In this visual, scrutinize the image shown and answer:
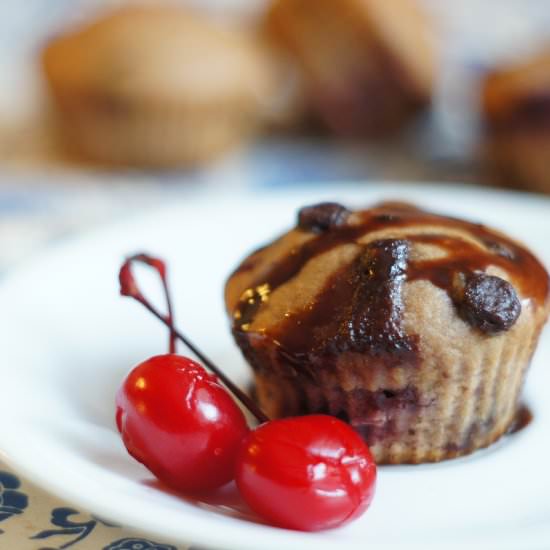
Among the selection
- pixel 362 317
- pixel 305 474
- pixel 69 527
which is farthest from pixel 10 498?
pixel 362 317

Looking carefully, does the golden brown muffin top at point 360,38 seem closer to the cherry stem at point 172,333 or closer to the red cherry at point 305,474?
the cherry stem at point 172,333

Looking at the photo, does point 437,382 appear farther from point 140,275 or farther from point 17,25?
point 17,25

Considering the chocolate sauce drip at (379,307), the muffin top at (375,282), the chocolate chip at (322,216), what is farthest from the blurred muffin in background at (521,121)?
the chocolate sauce drip at (379,307)

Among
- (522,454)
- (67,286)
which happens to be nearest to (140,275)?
(67,286)

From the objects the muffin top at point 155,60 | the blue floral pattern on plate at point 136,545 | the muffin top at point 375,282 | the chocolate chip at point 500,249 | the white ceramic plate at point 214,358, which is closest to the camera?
the white ceramic plate at point 214,358

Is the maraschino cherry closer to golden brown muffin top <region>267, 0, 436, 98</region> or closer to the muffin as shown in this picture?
the muffin

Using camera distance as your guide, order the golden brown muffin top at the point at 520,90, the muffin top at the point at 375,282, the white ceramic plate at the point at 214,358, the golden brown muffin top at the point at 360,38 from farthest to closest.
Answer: the golden brown muffin top at the point at 360,38 < the golden brown muffin top at the point at 520,90 < the muffin top at the point at 375,282 < the white ceramic plate at the point at 214,358
